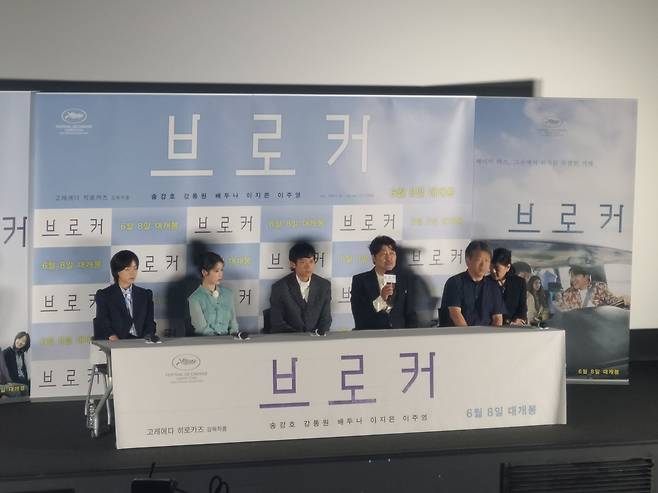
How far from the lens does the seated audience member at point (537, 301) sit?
15.4 feet

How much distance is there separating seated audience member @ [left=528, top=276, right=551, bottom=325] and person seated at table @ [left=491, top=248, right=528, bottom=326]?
0.11ft

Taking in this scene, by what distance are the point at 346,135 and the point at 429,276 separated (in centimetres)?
85

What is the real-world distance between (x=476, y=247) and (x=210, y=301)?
4.64ft

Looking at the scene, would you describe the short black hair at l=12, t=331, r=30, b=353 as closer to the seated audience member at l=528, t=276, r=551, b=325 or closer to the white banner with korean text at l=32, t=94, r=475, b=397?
the white banner with korean text at l=32, t=94, r=475, b=397

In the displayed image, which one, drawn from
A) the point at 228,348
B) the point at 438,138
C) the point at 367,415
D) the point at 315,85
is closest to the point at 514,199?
the point at 438,138

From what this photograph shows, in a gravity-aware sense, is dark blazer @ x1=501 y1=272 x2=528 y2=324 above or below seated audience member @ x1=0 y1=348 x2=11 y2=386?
above

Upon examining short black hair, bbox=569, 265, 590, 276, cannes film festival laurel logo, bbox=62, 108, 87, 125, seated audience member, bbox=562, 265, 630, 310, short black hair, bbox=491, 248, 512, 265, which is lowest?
seated audience member, bbox=562, 265, 630, 310

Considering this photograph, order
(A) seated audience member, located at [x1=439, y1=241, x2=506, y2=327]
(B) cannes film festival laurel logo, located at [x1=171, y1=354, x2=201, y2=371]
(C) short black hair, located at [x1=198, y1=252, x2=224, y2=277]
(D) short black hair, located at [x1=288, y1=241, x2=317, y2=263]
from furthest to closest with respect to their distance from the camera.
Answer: (A) seated audience member, located at [x1=439, y1=241, x2=506, y2=327]
(D) short black hair, located at [x1=288, y1=241, x2=317, y2=263]
(C) short black hair, located at [x1=198, y1=252, x2=224, y2=277]
(B) cannes film festival laurel logo, located at [x1=171, y1=354, x2=201, y2=371]

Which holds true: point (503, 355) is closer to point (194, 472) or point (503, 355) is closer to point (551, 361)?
point (551, 361)

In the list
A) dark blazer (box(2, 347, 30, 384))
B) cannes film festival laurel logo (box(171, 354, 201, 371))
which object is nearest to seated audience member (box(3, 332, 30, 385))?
dark blazer (box(2, 347, 30, 384))

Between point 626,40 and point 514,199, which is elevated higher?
point 626,40

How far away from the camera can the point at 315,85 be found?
475 centimetres

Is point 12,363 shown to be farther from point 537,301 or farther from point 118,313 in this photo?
point 537,301

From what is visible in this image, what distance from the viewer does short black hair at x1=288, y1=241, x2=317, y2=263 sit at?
14.9 feet
